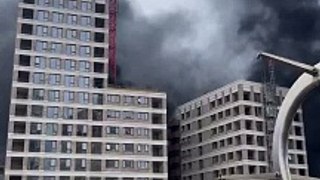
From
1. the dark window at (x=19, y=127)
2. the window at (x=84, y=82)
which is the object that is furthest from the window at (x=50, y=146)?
the window at (x=84, y=82)

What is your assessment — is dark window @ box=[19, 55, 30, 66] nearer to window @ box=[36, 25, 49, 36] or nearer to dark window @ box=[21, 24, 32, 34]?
dark window @ box=[21, 24, 32, 34]

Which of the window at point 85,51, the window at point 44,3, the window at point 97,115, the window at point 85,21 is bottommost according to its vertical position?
the window at point 97,115

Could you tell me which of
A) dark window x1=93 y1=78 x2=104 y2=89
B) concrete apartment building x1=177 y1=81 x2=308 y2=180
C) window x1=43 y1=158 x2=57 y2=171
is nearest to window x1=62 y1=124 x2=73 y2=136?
window x1=43 y1=158 x2=57 y2=171

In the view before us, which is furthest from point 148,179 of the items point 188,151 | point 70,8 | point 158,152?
point 70,8

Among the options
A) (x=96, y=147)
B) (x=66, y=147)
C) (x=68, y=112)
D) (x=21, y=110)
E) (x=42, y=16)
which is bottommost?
(x=66, y=147)

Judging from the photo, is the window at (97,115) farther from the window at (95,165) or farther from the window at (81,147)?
the window at (95,165)

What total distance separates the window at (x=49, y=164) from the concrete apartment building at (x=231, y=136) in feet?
83.7

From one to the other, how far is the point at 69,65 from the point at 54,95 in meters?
5.41

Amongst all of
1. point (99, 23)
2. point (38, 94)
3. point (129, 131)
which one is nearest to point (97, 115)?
point (129, 131)

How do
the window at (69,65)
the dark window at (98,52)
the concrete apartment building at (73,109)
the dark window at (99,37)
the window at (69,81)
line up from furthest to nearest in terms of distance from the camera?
1. the dark window at (99,37)
2. the dark window at (98,52)
3. the window at (69,65)
4. the window at (69,81)
5. the concrete apartment building at (73,109)

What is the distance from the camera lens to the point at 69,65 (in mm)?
87812

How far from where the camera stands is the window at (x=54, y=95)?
280 ft

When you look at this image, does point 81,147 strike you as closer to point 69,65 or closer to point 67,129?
point 67,129

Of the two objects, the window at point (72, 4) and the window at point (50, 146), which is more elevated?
the window at point (72, 4)
